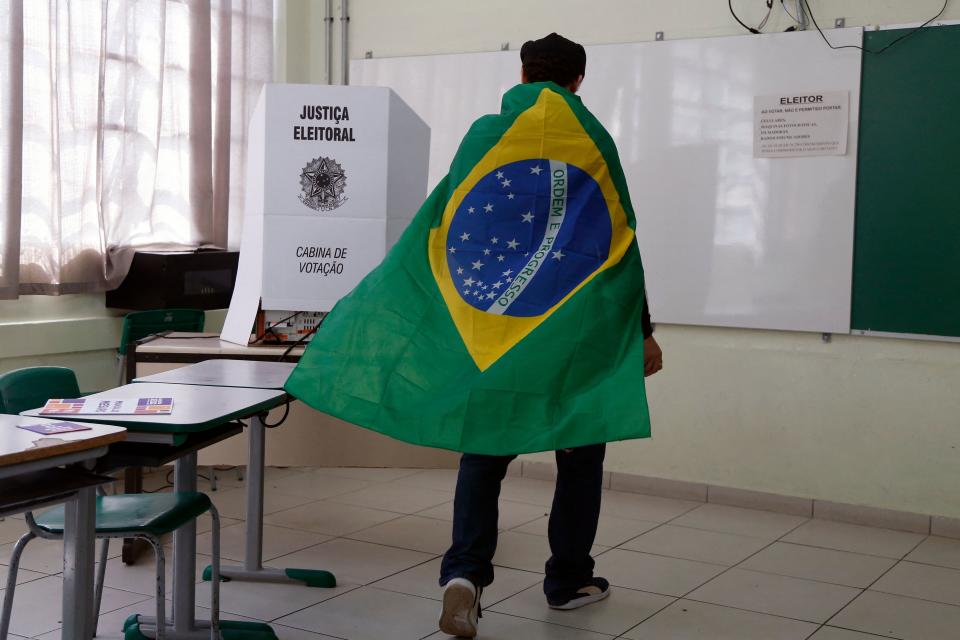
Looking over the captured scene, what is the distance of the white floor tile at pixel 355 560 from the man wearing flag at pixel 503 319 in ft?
2.44

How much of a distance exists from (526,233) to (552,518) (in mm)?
856

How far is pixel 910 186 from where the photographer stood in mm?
4156

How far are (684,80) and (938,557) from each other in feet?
7.04

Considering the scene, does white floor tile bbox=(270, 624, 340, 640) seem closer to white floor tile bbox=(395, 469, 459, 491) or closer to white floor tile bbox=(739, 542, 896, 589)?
white floor tile bbox=(739, 542, 896, 589)

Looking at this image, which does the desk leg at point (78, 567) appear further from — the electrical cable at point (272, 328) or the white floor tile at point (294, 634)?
the electrical cable at point (272, 328)

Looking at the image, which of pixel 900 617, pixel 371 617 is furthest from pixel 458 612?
pixel 900 617

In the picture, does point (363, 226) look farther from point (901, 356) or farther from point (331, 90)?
point (901, 356)

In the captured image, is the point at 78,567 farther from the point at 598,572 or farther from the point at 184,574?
the point at 598,572

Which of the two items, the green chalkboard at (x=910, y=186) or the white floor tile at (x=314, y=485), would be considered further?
the white floor tile at (x=314, y=485)

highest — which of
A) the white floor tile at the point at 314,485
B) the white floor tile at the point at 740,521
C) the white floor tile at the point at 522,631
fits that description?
the white floor tile at the point at 522,631

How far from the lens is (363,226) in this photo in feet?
10.8

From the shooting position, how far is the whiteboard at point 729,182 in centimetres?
431

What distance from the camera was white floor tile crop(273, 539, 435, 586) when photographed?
11.5ft

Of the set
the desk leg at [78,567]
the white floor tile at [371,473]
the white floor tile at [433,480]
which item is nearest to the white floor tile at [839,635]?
the desk leg at [78,567]
